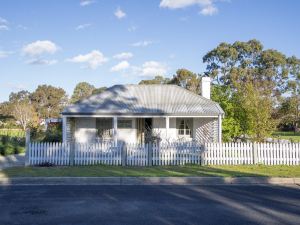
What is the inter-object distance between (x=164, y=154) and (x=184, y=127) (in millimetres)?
7454

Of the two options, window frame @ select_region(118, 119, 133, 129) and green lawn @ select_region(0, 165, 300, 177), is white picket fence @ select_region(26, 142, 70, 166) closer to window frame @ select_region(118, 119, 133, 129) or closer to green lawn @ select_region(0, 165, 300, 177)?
green lawn @ select_region(0, 165, 300, 177)

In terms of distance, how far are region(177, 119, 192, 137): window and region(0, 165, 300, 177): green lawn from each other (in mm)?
7906

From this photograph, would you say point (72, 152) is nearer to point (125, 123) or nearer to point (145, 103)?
point (125, 123)

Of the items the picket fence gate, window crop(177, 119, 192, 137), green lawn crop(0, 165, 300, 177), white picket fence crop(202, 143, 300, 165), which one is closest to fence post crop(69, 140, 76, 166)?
the picket fence gate

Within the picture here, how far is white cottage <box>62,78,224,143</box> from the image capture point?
22.3 metres

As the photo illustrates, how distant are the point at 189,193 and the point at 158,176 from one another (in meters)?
2.86

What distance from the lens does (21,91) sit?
9825 centimetres

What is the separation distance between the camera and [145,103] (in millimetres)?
24688

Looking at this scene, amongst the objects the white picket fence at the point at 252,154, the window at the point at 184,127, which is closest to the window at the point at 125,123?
the window at the point at 184,127

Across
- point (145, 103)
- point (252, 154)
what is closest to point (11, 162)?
point (145, 103)

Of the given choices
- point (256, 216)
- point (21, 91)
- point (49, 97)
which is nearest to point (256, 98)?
point (256, 216)

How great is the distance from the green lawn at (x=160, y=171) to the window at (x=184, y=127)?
25.9 feet

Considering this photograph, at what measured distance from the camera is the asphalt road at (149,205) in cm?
765

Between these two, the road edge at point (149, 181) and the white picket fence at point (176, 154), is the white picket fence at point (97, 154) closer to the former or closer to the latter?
the white picket fence at point (176, 154)
